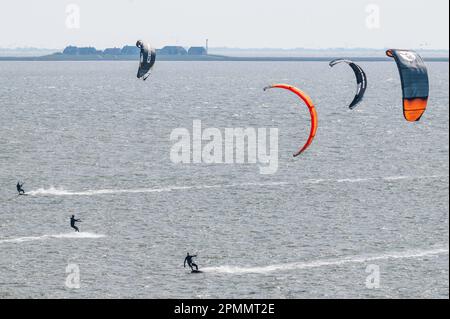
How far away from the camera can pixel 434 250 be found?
5966cm

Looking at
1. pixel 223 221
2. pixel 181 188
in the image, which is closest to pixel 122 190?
pixel 181 188

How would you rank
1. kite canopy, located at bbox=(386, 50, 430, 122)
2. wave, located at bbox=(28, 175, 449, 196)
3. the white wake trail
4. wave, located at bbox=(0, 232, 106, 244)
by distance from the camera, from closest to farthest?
kite canopy, located at bbox=(386, 50, 430, 122), wave, located at bbox=(0, 232, 106, 244), the white wake trail, wave, located at bbox=(28, 175, 449, 196)

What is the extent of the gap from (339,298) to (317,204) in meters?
27.7

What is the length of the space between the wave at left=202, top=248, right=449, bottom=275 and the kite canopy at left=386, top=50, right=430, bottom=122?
11.3 metres

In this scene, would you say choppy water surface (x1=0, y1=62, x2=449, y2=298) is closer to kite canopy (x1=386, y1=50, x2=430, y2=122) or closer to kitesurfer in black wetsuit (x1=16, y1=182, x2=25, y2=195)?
kitesurfer in black wetsuit (x1=16, y1=182, x2=25, y2=195)

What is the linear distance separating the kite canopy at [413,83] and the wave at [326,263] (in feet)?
36.9

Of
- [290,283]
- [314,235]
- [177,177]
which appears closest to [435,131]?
[177,177]

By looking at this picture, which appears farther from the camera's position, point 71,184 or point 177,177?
point 177,177

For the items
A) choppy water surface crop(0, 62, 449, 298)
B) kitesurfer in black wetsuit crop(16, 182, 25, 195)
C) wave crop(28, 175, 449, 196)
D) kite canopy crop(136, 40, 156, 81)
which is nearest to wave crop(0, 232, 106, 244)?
choppy water surface crop(0, 62, 449, 298)

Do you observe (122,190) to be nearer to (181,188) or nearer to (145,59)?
(181,188)

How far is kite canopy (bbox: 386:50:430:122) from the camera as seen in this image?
49562 millimetres

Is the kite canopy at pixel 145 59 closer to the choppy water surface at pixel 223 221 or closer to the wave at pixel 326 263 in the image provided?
the choppy water surface at pixel 223 221
